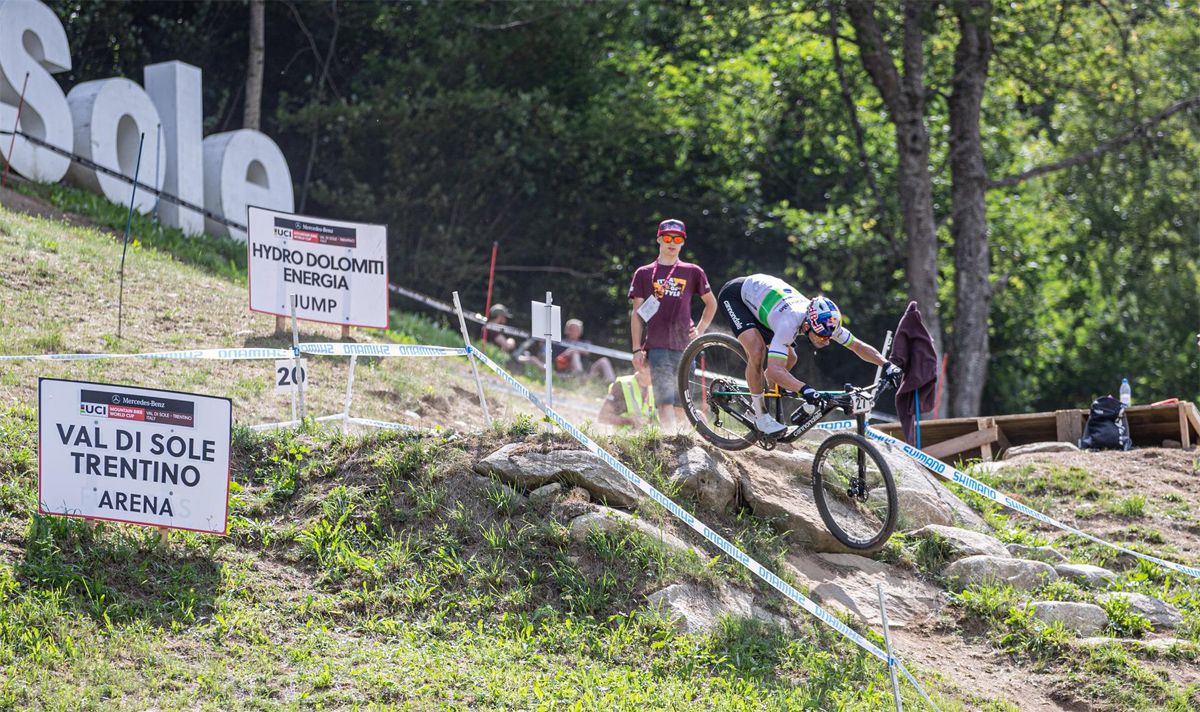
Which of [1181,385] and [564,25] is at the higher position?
[564,25]

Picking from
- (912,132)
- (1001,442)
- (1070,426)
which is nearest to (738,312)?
(1001,442)

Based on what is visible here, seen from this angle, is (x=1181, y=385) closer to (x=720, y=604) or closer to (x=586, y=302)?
(x=586, y=302)

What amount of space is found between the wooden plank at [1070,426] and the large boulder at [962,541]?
4282mm

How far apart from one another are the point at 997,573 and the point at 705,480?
234cm

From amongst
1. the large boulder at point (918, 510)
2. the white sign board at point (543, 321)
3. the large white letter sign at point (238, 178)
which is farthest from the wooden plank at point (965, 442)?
the large white letter sign at point (238, 178)

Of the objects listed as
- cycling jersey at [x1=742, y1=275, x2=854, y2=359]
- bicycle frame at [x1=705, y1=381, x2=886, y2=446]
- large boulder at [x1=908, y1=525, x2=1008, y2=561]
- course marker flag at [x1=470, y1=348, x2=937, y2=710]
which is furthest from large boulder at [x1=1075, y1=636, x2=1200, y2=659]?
cycling jersey at [x1=742, y1=275, x2=854, y2=359]

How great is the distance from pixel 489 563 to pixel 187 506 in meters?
2.01

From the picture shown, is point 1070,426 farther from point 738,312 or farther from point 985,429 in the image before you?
point 738,312

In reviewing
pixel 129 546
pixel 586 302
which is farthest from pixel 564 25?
pixel 129 546

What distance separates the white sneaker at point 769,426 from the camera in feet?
33.0

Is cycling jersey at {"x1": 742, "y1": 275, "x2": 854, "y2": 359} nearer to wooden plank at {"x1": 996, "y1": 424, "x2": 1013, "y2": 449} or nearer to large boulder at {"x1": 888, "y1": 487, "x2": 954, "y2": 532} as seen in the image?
large boulder at {"x1": 888, "y1": 487, "x2": 954, "y2": 532}

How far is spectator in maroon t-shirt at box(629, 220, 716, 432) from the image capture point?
11414 millimetres

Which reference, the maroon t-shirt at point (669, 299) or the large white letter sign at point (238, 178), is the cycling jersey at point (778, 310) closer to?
the maroon t-shirt at point (669, 299)

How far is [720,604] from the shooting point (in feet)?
30.4
